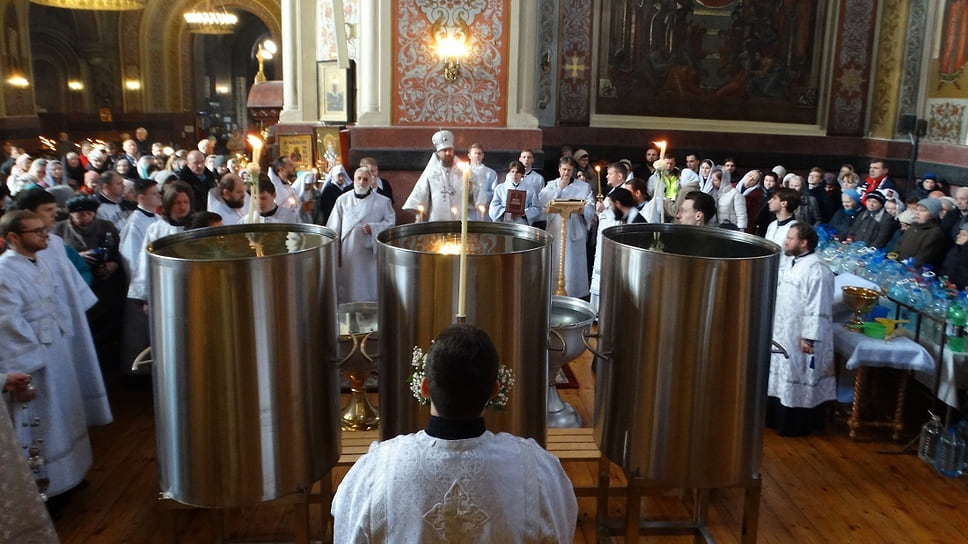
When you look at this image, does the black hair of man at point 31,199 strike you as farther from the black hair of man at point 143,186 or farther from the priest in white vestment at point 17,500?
the priest in white vestment at point 17,500

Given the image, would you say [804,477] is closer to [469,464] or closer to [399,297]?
[399,297]

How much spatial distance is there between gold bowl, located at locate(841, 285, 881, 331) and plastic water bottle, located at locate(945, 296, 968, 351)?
0.41m

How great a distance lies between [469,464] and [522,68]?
6.69 metres

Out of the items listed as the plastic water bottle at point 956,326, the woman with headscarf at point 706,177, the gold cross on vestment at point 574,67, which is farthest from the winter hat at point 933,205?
the gold cross on vestment at point 574,67

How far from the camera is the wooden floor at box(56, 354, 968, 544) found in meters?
3.57

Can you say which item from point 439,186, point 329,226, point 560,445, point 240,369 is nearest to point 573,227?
point 439,186

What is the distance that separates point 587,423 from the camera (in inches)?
191

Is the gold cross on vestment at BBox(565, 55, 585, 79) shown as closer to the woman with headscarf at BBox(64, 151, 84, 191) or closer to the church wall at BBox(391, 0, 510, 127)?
the church wall at BBox(391, 0, 510, 127)

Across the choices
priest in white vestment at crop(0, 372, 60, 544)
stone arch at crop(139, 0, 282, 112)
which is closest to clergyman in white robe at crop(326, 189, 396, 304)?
priest in white vestment at crop(0, 372, 60, 544)

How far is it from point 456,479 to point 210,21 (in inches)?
662

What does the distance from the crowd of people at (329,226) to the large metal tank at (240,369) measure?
27.3 inches

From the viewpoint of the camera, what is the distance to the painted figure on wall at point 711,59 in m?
12.6

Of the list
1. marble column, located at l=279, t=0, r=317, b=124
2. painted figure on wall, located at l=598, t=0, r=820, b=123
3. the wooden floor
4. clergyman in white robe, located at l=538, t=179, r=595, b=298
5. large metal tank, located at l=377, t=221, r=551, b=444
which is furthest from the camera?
painted figure on wall, located at l=598, t=0, r=820, b=123

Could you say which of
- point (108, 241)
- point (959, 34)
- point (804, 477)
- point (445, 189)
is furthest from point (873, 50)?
point (108, 241)
